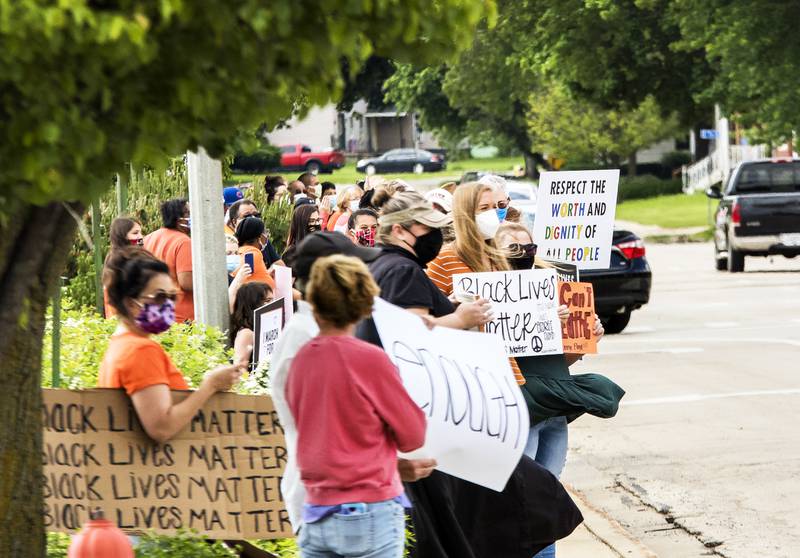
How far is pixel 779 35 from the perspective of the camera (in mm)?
30078

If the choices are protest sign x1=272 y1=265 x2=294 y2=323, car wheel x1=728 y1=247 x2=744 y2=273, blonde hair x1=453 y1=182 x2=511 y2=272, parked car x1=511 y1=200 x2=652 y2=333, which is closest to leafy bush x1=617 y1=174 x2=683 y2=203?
car wheel x1=728 y1=247 x2=744 y2=273

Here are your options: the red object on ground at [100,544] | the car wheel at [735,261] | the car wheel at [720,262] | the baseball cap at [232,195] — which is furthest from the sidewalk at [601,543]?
the car wheel at [720,262]

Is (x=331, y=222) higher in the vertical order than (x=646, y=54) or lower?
lower

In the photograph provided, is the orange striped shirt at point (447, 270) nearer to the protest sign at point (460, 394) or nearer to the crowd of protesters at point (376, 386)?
the crowd of protesters at point (376, 386)

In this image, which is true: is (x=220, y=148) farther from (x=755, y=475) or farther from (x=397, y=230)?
(x=755, y=475)

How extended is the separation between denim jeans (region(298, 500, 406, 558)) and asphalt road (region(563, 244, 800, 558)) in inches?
150

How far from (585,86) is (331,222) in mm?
25052

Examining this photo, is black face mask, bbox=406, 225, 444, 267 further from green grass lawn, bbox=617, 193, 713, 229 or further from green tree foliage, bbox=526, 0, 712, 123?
green grass lawn, bbox=617, 193, 713, 229

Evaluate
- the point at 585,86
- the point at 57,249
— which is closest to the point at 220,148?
the point at 57,249

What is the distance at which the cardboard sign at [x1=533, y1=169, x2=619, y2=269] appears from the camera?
34.8ft

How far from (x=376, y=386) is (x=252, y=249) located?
251 inches

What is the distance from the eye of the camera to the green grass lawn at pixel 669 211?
4631 cm

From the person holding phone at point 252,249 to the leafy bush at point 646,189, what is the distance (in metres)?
50.2

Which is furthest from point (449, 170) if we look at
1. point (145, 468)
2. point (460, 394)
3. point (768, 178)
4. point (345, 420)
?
point (345, 420)
